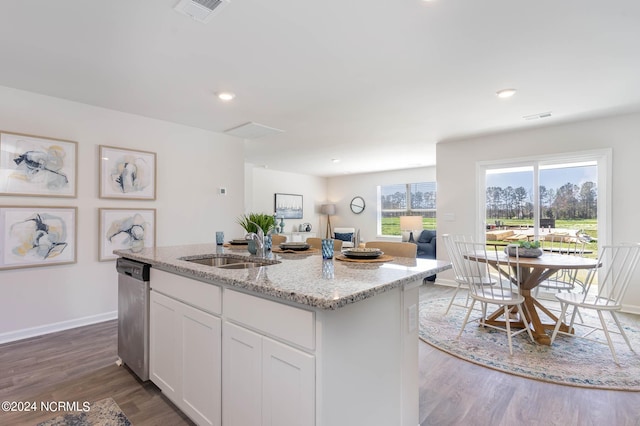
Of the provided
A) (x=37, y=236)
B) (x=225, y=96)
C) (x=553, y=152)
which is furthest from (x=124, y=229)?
(x=553, y=152)

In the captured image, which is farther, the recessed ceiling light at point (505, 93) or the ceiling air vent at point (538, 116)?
the ceiling air vent at point (538, 116)

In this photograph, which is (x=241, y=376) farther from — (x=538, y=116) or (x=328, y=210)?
(x=328, y=210)

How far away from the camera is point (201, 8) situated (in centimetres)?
182

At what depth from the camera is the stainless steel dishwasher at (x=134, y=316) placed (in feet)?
6.89

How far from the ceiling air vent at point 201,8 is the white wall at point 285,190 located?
17.4 ft

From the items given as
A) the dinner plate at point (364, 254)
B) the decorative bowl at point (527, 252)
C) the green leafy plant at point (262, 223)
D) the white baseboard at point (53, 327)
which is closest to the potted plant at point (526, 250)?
the decorative bowl at point (527, 252)

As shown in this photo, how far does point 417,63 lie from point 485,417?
246cm

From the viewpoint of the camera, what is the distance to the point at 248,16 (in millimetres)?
1911

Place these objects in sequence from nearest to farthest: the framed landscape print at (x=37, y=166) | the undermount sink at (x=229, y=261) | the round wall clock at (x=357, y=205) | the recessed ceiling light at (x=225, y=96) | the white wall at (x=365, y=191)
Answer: the undermount sink at (x=229, y=261) → the framed landscape print at (x=37, y=166) → the recessed ceiling light at (x=225, y=96) → the white wall at (x=365, y=191) → the round wall clock at (x=357, y=205)

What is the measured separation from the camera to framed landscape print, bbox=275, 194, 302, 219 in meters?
8.12

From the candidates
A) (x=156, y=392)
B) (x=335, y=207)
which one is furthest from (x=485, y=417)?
(x=335, y=207)

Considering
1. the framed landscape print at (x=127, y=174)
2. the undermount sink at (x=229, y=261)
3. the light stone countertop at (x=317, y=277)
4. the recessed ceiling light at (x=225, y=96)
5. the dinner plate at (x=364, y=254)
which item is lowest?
the undermount sink at (x=229, y=261)

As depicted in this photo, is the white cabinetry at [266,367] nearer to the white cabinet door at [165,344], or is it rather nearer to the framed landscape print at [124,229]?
the white cabinet door at [165,344]

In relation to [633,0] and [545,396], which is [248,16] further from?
[545,396]
